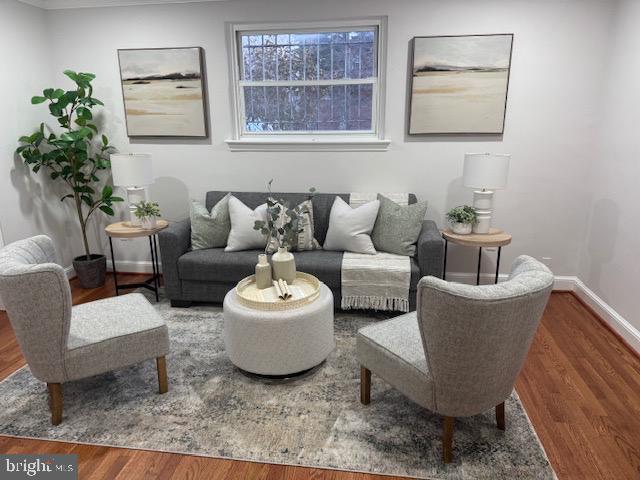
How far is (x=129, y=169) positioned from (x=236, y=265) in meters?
1.16

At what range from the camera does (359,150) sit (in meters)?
3.78

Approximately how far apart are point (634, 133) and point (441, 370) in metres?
2.36

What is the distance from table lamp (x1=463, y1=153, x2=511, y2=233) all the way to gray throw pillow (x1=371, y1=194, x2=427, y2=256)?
1.31ft

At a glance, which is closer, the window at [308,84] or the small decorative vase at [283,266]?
the small decorative vase at [283,266]

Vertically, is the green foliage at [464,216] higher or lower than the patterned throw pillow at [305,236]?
higher

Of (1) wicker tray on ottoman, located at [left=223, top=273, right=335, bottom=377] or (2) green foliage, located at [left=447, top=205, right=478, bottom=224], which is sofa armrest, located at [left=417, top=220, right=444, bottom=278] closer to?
(2) green foliage, located at [left=447, top=205, right=478, bottom=224]

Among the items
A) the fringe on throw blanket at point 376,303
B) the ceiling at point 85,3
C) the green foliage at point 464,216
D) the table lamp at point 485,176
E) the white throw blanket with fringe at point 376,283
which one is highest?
the ceiling at point 85,3

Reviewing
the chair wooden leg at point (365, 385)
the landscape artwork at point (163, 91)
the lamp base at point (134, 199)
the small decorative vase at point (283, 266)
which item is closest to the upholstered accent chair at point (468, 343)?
the chair wooden leg at point (365, 385)

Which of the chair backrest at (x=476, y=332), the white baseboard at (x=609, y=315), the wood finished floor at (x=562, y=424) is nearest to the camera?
the chair backrest at (x=476, y=332)

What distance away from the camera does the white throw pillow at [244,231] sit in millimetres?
3426

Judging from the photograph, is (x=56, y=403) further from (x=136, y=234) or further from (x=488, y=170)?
(x=488, y=170)

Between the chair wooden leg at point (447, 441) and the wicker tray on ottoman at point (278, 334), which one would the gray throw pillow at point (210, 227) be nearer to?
the wicker tray on ottoman at point (278, 334)

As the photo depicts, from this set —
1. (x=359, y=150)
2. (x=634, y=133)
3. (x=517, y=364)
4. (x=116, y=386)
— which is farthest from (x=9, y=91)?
(x=634, y=133)

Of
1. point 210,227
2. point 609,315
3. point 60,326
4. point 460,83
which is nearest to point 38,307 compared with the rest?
point 60,326
